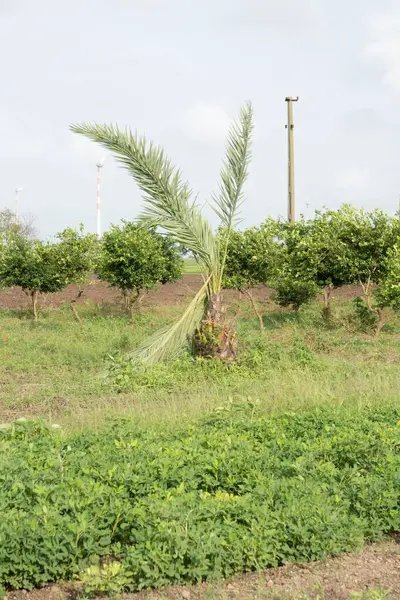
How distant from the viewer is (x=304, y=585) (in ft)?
12.9

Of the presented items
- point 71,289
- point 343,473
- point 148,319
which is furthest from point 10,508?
point 71,289

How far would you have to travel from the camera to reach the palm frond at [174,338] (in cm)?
1108

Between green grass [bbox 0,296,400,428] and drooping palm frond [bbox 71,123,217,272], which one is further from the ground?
drooping palm frond [bbox 71,123,217,272]

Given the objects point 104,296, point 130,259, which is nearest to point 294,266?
point 130,259

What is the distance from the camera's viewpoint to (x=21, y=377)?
1153 centimetres

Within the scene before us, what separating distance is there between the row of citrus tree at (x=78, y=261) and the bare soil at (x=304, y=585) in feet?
50.6

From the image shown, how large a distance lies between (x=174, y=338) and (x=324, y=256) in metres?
7.20

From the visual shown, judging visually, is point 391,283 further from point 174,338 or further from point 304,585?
point 304,585

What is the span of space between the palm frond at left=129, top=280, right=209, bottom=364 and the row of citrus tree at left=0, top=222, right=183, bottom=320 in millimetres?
7883

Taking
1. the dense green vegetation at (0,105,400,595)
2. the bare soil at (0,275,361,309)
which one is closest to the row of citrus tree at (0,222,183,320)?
the dense green vegetation at (0,105,400,595)

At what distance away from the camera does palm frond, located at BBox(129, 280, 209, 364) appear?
1108 centimetres

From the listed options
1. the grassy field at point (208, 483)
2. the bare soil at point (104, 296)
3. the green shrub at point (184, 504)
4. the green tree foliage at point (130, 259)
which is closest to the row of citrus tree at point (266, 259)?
the green tree foliage at point (130, 259)

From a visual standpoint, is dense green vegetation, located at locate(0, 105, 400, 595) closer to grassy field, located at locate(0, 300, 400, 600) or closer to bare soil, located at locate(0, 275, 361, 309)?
grassy field, located at locate(0, 300, 400, 600)

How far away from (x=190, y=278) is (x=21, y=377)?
2195cm
